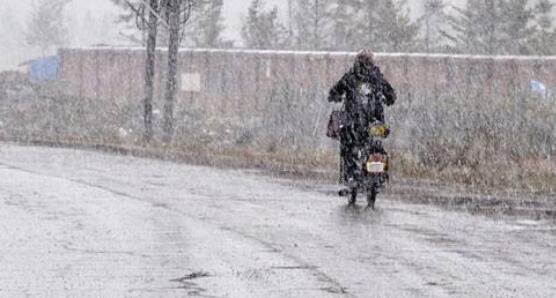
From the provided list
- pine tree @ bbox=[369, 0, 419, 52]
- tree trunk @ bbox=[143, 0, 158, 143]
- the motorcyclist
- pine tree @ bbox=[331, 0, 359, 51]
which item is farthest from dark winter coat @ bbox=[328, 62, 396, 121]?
pine tree @ bbox=[331, 0, 359, 51]

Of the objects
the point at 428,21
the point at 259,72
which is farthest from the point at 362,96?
the point at 428,21

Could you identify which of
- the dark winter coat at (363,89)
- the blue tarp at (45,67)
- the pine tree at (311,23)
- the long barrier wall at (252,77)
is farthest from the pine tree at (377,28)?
the dark winter coat at (363,89)

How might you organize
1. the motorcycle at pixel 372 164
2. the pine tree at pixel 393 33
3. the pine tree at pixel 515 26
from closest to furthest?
the motorcycle at pixel 372 164 → the pine tree at pixel 515 26 → the pine tree at pixel 393 33

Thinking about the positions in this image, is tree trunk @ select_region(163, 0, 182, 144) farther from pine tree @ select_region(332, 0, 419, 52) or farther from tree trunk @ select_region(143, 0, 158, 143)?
pine tree @ select_region(332, 0, 419, 52)

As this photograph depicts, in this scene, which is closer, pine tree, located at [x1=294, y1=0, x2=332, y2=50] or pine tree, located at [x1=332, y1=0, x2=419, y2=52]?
pine tree, located at [x1=332, y1=0, x2=419, y2=52]

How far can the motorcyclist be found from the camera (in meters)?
16.5

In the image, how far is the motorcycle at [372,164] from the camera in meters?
16.2

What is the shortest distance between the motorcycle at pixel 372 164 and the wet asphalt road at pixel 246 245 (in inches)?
12.0

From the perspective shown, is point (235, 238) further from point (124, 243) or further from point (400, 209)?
point (400, 209)

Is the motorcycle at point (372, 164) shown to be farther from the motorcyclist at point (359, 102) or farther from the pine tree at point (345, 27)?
the pine tree at point (345, 27)

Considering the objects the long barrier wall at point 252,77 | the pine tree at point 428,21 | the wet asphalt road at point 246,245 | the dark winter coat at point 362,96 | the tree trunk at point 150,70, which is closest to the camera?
the wet asphalt road at point 246,245

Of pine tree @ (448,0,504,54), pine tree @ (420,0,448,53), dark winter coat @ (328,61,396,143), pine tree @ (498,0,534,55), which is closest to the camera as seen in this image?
dark winter coat @ (328,61,396,143)

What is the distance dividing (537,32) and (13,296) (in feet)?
214

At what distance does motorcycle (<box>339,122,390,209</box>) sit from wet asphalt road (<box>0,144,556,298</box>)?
31cm
